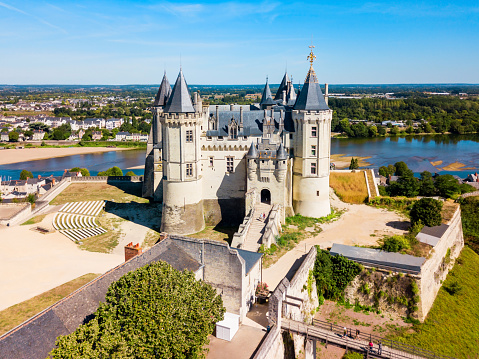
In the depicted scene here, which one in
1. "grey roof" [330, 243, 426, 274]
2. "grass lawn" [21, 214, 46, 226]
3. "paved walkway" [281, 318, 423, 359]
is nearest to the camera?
"paved walkway" [281, 318, 423, 359]

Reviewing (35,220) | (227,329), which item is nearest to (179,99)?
(227,329)

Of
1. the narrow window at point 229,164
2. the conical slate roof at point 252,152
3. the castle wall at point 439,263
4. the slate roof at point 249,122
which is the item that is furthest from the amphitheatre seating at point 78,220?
the castle wall at point 439,263

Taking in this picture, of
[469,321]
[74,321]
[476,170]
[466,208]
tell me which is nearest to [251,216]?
[469,321]

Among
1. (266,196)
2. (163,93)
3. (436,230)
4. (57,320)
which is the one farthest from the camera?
(163,93)

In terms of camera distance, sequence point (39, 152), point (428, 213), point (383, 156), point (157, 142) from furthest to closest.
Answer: point (39, 152)
point (383, 156)
point (157, 142)
point (428, 213)

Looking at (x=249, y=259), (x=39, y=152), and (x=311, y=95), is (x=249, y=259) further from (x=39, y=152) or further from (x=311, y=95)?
(x=39, y=152)

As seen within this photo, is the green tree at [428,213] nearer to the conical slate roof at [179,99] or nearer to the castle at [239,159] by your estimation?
the castle at [239,159]

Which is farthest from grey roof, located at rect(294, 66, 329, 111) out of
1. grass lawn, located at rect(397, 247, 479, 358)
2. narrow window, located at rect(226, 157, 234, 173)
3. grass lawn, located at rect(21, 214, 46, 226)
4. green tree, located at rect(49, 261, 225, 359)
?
grass lawn, located at rect(21, 214, 46, 226)

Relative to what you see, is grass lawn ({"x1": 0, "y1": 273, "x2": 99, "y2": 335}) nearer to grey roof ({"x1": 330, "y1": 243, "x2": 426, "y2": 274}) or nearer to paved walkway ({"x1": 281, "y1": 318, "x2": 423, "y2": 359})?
paved walkway ({"x1": 281, "y1": 318, "x2": 423, "y2": 359})
